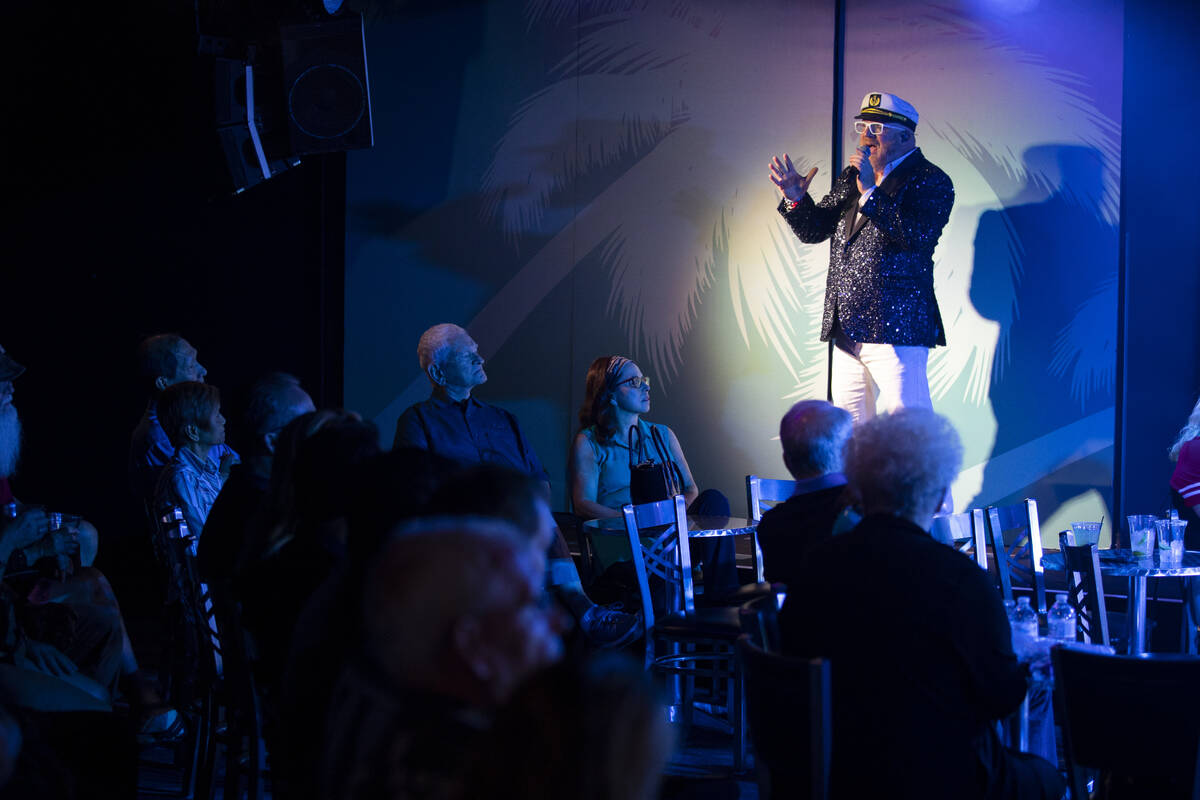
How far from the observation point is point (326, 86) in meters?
4.97

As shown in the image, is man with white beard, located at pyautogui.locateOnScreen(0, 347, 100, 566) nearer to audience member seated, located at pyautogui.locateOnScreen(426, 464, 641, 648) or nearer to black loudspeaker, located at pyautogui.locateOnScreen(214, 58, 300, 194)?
black loudspeaker, located at pyautogui.locateOnScreen(214, 58, 300, 194)

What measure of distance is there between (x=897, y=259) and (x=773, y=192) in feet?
5.41

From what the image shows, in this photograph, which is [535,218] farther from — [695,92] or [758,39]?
[758,39]

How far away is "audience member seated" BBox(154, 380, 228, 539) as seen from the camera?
12.1ft

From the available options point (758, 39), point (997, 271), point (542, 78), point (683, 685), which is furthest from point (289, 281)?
point (997, 271)

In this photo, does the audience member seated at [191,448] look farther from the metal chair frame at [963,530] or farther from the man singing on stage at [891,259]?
the man singing on stage at [891,259]

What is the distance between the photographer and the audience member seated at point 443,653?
1013 millimetres

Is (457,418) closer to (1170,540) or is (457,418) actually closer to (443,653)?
(1170,540)

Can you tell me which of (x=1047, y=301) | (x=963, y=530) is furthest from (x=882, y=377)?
(x=1047, y=301)

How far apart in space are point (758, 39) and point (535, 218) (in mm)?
1612

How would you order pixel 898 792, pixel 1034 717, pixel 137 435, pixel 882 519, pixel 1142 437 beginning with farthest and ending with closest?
pixel 1142 437 → pixel 137 435 → pixel 1034 717 → pixel 882 519 → pixel 898 792

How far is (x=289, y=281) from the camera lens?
246 inches

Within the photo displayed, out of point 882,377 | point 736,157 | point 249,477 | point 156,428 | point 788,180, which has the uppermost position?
point 736,157

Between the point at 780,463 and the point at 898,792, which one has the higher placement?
the point at 780,463
